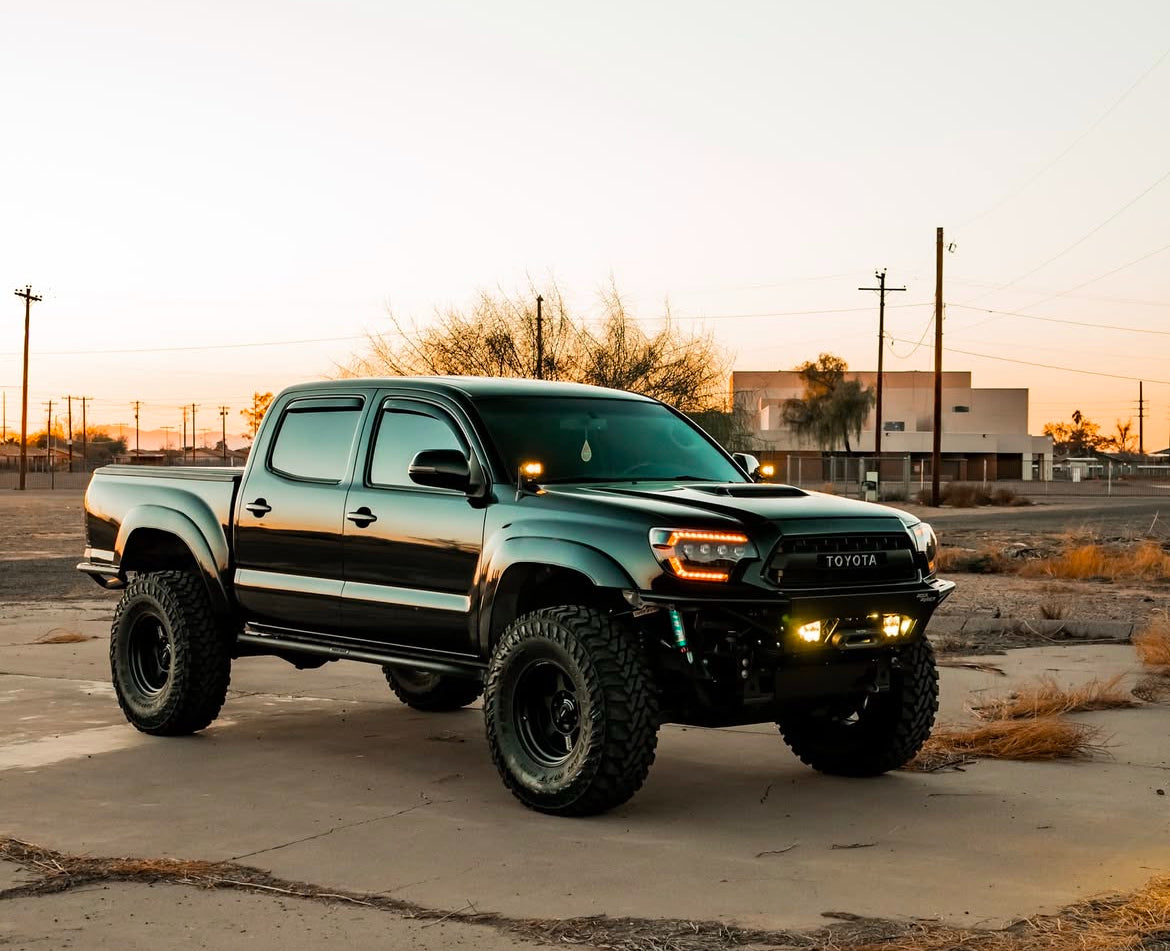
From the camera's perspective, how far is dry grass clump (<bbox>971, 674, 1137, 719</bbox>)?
9688 millimetres

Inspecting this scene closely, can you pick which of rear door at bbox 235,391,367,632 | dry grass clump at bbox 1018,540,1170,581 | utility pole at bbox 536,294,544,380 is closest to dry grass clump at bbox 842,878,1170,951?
rear door at bbox 235,391,367,632

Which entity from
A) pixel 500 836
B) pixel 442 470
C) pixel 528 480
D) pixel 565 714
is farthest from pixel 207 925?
pixel 528 480

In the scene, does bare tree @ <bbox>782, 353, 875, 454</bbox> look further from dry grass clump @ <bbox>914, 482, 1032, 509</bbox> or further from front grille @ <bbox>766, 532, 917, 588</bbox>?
front grille @ <bbox>766, 532, 917, 588</bbox>

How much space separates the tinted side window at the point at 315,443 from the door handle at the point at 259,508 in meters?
0.20

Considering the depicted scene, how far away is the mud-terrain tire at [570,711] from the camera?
7027mm

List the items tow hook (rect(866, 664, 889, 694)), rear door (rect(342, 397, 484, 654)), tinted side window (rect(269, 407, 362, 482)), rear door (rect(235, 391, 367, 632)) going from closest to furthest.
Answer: tow hook (rect(866, 664, 889, 694)), rear door (rect(342, 397, 484, 654)), rear door (rect(235, 391, 367, 632)), tinted side window (rect(269, 407, 362, 482))

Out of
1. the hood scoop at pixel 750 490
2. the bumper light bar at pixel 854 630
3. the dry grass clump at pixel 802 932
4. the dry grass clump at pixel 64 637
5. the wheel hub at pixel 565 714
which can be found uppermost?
the hood scoop at pixel 750 490

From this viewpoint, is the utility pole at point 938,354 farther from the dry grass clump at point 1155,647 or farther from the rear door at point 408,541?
the rear door at point 408,541

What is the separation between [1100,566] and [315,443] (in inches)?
641

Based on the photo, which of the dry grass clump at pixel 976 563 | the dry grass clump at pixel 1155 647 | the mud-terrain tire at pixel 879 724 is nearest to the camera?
the mud-terrain tire at pixel 879 724

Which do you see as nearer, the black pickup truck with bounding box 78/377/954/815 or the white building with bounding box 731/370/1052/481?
the black pickup truck with bounding box 78/377/954/815

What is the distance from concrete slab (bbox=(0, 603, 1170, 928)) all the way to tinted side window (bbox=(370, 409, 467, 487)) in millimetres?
1550

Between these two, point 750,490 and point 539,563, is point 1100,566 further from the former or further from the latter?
point 539,563

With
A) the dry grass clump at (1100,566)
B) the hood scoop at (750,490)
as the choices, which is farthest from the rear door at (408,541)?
the dry grass clump at (1100,566)
